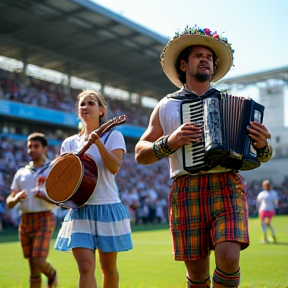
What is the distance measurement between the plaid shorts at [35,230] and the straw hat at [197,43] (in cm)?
304

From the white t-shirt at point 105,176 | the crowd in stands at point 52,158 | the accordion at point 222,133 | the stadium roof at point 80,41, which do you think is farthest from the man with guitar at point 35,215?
the stadium roof at point 80,41

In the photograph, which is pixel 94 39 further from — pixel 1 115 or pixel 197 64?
pixel 197 64

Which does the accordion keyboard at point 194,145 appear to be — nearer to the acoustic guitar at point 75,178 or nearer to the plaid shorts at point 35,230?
the acoustic guitar at point 75,178

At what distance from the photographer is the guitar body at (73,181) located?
4434 mm

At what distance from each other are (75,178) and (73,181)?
4 centimetres

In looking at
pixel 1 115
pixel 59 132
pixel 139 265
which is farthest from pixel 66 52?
pixel 139 265

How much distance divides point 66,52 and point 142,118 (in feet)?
27.9

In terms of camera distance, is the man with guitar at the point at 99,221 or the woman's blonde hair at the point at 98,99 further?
the woman's blonde hair at the point at 98,99

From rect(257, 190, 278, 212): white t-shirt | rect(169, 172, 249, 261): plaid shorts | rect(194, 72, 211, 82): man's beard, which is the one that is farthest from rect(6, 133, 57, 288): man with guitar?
rect(257, 190, 278, 212): white t-shirt

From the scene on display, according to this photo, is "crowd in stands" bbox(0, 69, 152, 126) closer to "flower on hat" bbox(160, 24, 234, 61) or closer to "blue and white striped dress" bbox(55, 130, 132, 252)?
"blue and white striped dress" bbox(55, 130, 132, 252)

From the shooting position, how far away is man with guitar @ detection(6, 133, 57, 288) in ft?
20.6

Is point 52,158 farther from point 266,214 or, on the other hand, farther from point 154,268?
point 154,268

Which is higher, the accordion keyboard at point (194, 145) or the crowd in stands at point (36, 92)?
the crowd in stands at point (36, 92)

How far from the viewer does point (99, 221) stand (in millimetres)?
4512
